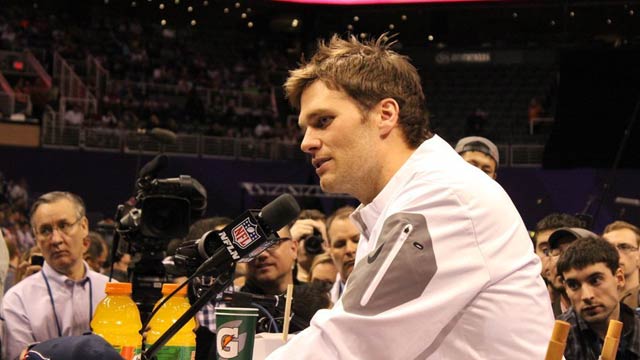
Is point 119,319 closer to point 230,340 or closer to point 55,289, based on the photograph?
point 230,340

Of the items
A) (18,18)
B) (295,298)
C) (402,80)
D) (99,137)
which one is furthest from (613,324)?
(18,18)

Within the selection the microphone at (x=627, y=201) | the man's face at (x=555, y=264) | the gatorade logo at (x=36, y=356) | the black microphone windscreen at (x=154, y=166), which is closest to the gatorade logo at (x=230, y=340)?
the gatorade logo at (x=36, y=356)

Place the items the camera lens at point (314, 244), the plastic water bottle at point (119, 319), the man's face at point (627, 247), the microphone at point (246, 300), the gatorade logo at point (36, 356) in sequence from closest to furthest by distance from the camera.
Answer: the gatorade logo at point (36, 356) → the plastic water bottle at point (119, 319) → the microphone at point (246, 300) → the man's face at point (627, 247) → the camera lens at point (314, 244)

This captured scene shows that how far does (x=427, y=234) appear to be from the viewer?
1.71 meters

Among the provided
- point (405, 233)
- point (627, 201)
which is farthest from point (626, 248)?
point (627, 201)

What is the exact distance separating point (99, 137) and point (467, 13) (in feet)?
33.0

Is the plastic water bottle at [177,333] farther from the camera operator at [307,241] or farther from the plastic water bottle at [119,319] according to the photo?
the camera operator at [307,241]

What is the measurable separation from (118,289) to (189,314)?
45 centimetres

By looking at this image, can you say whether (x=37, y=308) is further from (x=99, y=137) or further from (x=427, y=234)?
(x=99, y=137)

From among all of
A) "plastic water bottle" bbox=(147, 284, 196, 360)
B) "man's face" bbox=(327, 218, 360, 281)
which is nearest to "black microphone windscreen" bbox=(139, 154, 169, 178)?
"plastic water bottle" bbox=(147, 284, 196, 360)

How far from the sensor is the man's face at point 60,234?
3.95 m

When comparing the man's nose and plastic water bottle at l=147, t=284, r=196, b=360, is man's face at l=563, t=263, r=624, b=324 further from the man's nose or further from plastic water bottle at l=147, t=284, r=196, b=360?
the man's nose

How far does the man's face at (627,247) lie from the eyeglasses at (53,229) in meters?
2.47

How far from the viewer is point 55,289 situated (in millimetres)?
3836
